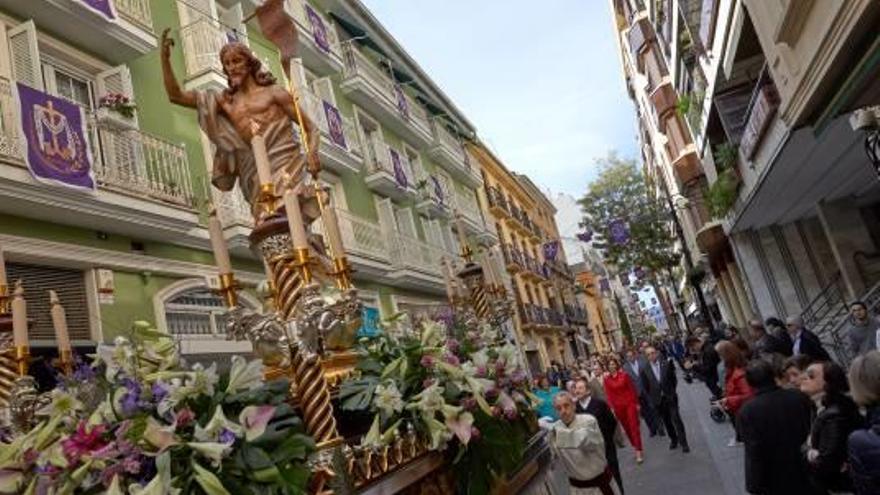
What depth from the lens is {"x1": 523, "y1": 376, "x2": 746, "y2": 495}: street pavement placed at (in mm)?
8125

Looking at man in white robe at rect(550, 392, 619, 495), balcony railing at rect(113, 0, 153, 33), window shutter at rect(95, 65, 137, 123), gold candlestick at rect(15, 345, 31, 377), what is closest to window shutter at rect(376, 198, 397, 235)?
balcony railing at rect(113, 0, 153, 33)

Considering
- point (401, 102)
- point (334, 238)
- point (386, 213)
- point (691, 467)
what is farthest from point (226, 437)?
point (401, 102)

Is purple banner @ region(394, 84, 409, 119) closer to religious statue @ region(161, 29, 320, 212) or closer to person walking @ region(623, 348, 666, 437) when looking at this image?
person walking @ region(623, 348, 666, 437)

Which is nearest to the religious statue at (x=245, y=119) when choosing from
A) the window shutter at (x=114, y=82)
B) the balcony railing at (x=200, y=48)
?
the window shutter at (x=114, y=82)

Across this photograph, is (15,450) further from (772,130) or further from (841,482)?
(772,130)

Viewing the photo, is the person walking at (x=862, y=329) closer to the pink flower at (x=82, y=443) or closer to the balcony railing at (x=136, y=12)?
the pink flower at (x=82, y=443)

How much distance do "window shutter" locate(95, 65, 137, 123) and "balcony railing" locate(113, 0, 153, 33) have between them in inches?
27.5

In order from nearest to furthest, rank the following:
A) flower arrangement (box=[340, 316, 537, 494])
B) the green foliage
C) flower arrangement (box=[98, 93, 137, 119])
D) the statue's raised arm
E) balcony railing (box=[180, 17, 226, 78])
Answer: flower arrangement (box=[340, 316, 537, 494]) → the statue's raised arm → flower arrangement (box=[98, 93, 137, 119]) → balcony railing (box=[180, 17, 226, 78]) → the green foliage

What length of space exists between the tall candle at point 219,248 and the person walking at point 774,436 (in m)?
3.82

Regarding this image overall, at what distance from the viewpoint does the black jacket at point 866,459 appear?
3371mm

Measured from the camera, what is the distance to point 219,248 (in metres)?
3.01

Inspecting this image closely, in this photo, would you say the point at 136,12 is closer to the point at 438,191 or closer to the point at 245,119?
the point at 245,119

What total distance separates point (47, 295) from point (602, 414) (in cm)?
653

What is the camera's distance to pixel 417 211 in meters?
21.5
